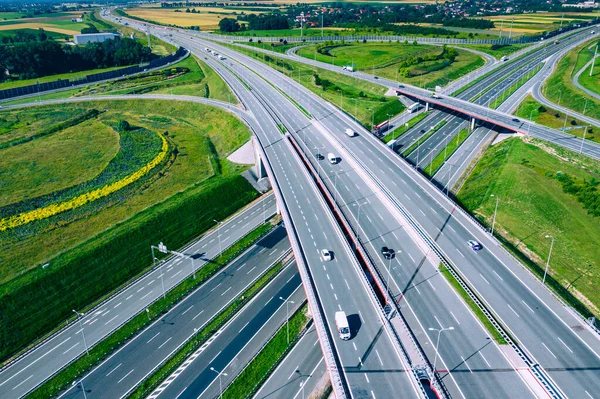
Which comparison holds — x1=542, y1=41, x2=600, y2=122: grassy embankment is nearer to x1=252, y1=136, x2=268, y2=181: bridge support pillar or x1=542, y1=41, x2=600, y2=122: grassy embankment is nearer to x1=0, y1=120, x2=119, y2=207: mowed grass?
x1=252, y1=136, x2=268, y2=181: bridge support pillar

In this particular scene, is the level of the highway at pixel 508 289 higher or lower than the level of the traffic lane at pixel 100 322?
higher

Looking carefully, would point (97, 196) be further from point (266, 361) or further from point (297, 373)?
point (297, 373)

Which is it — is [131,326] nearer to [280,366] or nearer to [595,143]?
[280,366]

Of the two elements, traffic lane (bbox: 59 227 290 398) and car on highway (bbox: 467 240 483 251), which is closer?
traffic lane (bbox: 59 227 290 398)

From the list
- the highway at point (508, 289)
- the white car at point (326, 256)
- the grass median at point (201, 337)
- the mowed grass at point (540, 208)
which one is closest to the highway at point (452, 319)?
the highway at point (508, 289)

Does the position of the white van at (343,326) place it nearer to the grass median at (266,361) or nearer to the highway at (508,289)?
the grass median at (266,361)

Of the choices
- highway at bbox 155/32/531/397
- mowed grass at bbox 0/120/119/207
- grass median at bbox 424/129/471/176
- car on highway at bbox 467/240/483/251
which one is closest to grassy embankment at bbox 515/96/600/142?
grass median at bbox 424/129/471/176
